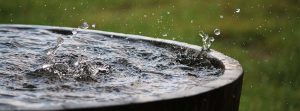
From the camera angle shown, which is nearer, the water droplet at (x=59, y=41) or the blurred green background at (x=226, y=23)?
the water droplet at (x=59, y=41)

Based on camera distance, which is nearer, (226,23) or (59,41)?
(59,41)

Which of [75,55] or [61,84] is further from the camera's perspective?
[75,55]

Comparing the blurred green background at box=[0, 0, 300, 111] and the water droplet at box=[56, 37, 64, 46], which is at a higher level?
the water droplet at box=[56, 37, 64, 46]

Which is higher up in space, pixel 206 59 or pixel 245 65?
pixel 206 59

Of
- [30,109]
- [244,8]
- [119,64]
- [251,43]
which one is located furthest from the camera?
[244,8]

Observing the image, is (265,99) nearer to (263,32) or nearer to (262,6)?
(263,32)

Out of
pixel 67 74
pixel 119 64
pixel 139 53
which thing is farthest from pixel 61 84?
pixel 139 53

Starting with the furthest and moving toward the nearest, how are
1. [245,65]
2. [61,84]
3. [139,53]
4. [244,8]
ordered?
[244,8] → [245,65] → [139,53] → [61,84]

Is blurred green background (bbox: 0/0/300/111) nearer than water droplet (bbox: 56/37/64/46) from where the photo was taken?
No
